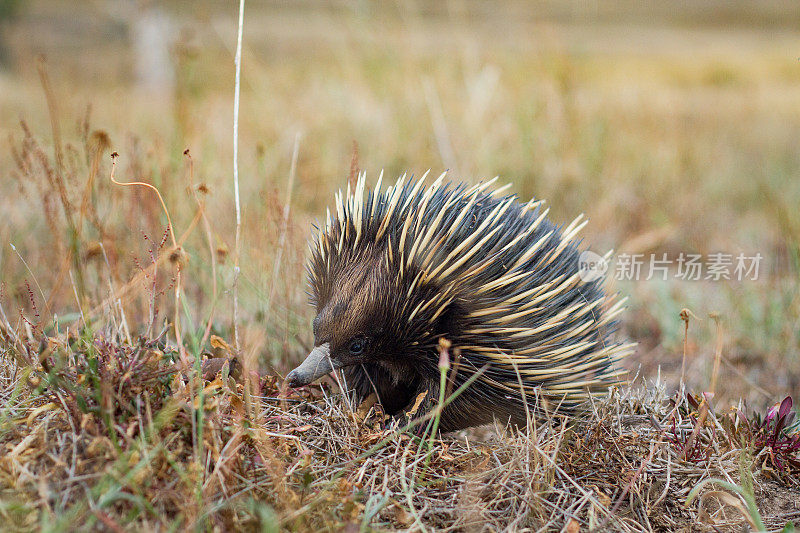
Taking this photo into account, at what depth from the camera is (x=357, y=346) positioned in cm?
193

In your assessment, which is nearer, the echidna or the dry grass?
the dry grass

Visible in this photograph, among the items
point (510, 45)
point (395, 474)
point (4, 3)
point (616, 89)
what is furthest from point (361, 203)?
point (4, 3)

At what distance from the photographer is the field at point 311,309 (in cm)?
156

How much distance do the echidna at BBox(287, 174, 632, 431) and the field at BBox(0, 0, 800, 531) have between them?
0.49ft

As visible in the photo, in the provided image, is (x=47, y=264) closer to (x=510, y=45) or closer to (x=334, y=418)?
(x=334, y=418)

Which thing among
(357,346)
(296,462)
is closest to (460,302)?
(357,346)

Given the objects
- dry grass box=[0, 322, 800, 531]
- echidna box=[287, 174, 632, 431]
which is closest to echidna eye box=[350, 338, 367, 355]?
echidna box=[287, 174, 632, 431]

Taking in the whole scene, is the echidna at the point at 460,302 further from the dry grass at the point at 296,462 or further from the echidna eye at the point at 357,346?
the dry grass at the point at 296,462

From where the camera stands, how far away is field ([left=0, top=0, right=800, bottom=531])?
1560 mm

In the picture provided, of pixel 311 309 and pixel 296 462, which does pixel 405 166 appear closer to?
pixel 311 309

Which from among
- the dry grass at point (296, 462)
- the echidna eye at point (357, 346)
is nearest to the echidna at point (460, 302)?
the echidna eye at point (357, 346)

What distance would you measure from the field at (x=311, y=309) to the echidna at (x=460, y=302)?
150mm

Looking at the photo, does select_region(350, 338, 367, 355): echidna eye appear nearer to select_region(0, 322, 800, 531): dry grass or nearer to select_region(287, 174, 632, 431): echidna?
select_region(287, 174, 632, 431): echidna

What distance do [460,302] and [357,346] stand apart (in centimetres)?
31
